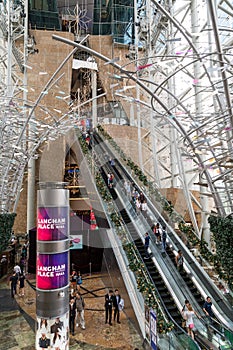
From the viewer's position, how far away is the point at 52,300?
8469 millimetres

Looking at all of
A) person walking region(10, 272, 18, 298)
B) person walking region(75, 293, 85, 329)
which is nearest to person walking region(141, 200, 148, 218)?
person walking region(75, 293, 85, 329)

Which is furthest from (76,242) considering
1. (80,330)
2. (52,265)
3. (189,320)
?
(189,320)

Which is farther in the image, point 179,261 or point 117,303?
point 179,261

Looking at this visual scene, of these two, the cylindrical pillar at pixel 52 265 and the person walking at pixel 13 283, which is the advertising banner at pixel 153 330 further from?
the person walking at pixel 13 283

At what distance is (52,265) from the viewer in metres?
8.62

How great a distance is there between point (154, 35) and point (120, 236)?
16624mm

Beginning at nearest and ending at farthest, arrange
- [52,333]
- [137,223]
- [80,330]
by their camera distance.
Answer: [52,333], [80,330], [137,223]

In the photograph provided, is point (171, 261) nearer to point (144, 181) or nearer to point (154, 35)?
point (144, 181)

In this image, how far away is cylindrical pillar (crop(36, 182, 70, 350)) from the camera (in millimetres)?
8352

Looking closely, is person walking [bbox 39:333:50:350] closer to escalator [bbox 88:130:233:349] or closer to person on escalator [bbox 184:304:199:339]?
escalator [bbox 88:130:233:349]

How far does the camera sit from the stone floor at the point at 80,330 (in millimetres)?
8531

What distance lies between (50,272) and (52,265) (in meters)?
0.20

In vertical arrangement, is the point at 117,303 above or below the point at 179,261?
below

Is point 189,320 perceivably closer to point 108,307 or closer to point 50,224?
point 108,307
